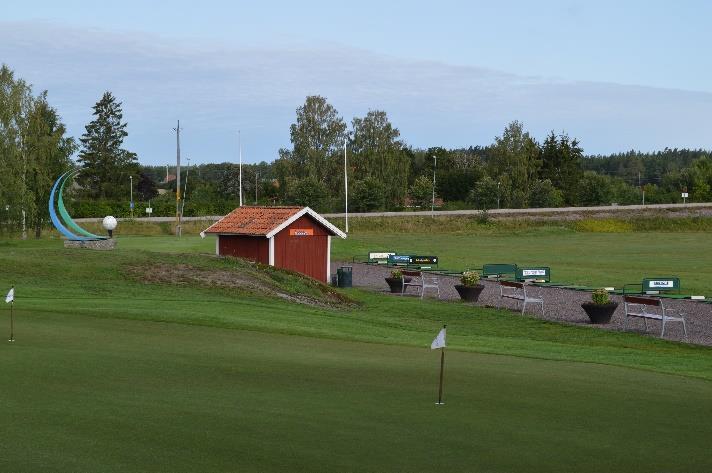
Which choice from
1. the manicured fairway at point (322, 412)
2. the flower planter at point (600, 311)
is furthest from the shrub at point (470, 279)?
the manicured fairway at point (322, 412)

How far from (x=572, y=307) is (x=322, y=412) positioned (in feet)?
82.8

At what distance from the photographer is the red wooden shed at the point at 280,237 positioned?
43.8 metres

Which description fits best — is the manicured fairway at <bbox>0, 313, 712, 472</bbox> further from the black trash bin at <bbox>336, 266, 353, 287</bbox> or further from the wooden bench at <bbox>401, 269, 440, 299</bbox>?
the black trash bin at <bbox>336, 266, 353, 287</bbox>

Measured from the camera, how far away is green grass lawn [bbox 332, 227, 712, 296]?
50.8 meters

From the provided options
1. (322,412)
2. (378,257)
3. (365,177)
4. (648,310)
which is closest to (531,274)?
(648,310)

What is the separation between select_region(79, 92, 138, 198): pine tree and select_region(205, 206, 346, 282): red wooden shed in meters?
93.5

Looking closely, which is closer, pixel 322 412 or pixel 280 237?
pixel 322 412

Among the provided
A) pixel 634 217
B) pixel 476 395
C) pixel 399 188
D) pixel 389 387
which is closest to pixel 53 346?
pixel 389 387

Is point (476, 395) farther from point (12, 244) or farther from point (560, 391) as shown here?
point (12, 244)

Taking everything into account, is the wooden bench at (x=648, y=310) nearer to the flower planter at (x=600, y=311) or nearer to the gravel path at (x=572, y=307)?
the gravel path at (x=572, y=307)

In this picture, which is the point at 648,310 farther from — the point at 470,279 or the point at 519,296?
the point at 470,279

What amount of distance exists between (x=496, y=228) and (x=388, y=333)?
269 feet

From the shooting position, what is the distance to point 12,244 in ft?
176

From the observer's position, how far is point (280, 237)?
144 ft
